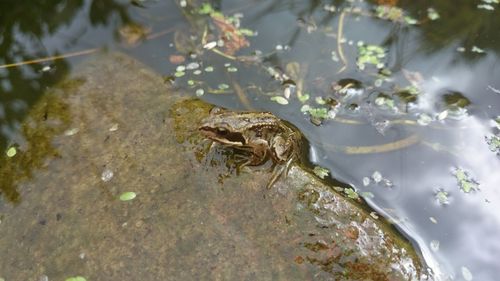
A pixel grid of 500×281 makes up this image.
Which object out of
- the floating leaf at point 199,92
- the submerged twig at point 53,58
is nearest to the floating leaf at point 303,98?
the floating leaf at point 199,92

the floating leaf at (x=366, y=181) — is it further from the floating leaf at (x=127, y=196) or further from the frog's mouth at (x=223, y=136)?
the floating leaf at (x=127, y=196)

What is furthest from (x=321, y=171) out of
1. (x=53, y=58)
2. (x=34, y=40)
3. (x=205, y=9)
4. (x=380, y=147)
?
(x=34, y=40)

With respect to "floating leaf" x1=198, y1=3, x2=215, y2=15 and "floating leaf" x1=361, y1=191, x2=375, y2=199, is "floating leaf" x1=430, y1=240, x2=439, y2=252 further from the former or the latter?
"floating leaf" x1=198, y1=3, x2=215, y2=15

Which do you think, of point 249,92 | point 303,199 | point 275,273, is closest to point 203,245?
point 275,273

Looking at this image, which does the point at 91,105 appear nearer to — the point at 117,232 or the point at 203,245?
the point at 117,232

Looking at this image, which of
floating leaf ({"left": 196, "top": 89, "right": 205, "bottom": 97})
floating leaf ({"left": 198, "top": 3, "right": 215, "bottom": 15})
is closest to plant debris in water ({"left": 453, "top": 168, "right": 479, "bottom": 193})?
floating leaf ({"left": 196, "top": 89, "right": 205, "bottom": 97})
